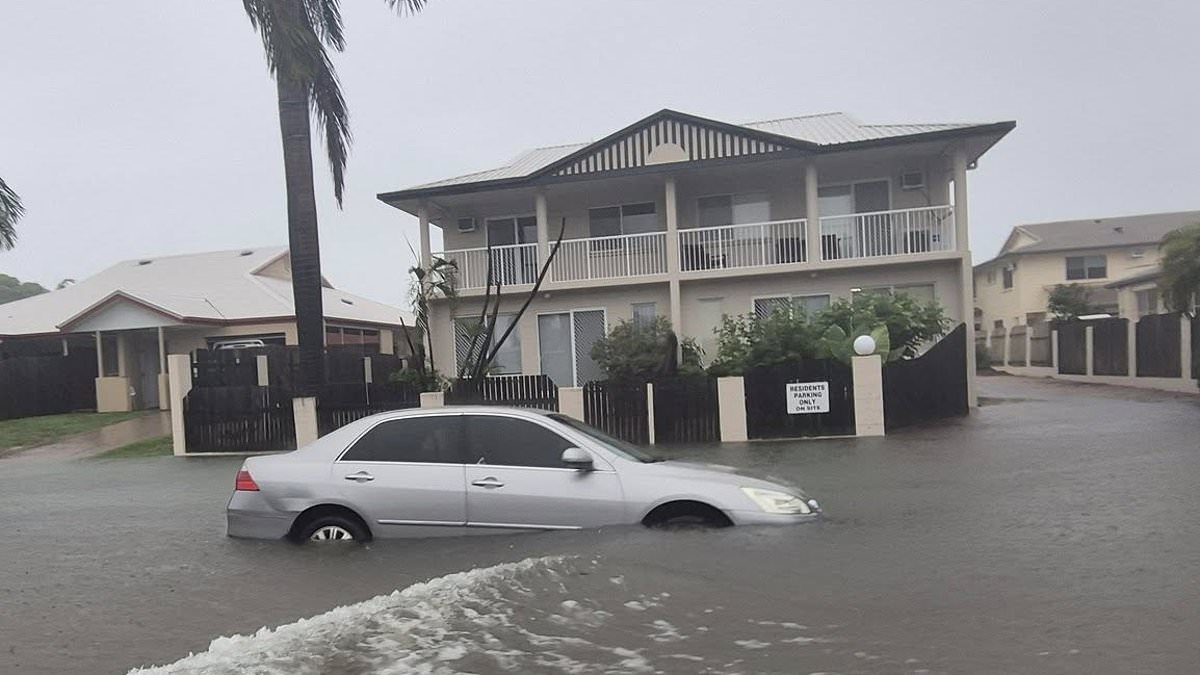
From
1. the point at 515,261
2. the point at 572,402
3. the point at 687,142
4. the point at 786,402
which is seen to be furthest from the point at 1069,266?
the point at 572,402

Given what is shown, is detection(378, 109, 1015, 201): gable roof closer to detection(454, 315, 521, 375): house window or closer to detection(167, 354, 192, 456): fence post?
detection(454, 315, 521, 375): house window

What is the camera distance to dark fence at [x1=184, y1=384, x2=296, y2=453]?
645 inches

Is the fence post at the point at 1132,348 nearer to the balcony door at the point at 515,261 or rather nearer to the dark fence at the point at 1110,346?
the dark fence at the point at 1110,346

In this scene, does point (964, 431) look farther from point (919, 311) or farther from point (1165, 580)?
point (1165, 580)

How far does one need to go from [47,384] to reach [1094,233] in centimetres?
4435

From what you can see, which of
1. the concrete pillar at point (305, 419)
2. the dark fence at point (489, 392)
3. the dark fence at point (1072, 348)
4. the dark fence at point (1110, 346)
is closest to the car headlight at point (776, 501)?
the dark fence at point (489, 392)

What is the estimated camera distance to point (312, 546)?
714 centimetres

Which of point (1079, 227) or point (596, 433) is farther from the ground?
point (1079, 227)

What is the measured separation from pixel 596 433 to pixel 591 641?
3.01m

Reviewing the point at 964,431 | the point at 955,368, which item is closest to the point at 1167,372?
the point at 955,368

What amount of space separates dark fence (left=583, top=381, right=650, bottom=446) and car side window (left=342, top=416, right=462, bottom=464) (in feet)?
25.4

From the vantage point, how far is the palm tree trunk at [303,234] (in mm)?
16266

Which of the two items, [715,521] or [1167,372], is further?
[1167,372]

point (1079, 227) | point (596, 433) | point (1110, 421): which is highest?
point (1079, 227)
